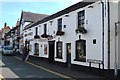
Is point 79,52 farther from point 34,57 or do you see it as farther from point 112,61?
point 34,57

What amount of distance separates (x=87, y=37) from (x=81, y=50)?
1.47 metres

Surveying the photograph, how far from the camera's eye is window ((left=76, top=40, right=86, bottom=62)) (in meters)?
17.9

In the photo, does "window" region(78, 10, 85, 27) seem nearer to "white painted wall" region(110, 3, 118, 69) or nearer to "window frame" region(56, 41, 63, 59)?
"white painted wall" region(110, 3, 118, 69)

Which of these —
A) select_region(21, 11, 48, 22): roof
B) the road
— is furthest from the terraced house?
select_region(21, 11, 48, 22): roof

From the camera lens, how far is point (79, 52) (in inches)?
735

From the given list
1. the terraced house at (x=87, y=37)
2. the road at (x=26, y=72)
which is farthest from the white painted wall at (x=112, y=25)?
the road at (x=26, y=72)

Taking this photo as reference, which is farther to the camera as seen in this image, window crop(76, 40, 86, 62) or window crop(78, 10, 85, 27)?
window crop(78, 10, 85, 27)

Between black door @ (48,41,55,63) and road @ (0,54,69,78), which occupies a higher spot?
black door @ (48,41,55,63)

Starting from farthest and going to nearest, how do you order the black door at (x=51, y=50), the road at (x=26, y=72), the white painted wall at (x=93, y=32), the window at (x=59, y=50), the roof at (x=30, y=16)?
the roof at (x=30, y=16)
the black door at (x=51, y=50)
the window at (x=59, y=50)
the road at (x=26, y=72)
the white painted wall at (x=93, y=32)

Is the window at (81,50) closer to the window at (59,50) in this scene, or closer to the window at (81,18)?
the window at (81,18)

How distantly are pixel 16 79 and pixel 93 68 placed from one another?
212 inches

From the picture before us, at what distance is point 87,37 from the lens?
56.6ft

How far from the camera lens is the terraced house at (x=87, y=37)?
14.8 meters

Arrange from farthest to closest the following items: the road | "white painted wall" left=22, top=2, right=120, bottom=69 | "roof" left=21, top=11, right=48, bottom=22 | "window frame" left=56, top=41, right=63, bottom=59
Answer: "roof" left=21, top=11, right=48, bottom=22
"window frame" left=56, top=41, right=63, bottom=59
the road
"white painted wall" left=22, top=2, right=120, bottom=69
